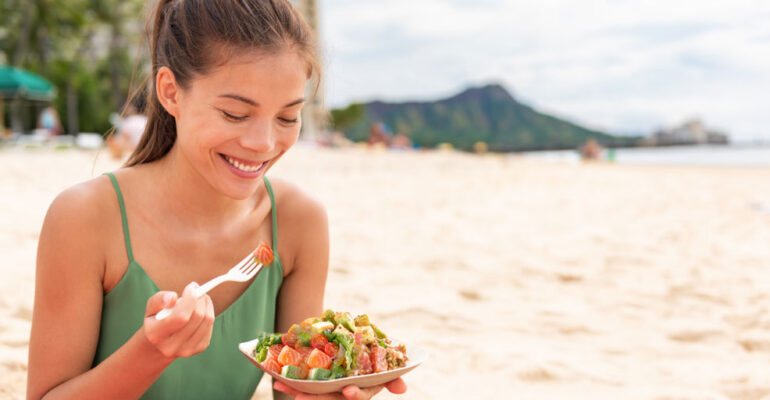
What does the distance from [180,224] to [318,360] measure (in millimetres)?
628

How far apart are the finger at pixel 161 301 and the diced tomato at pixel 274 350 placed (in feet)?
1.01

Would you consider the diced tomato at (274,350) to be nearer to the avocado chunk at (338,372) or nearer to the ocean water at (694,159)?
the avocado chunk at (338,372)

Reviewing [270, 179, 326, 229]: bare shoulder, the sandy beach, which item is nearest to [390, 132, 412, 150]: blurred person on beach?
the sandy beach

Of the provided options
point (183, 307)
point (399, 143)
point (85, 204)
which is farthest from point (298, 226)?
point (399, 143)

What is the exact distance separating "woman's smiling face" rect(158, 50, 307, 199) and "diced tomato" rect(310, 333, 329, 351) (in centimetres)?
42

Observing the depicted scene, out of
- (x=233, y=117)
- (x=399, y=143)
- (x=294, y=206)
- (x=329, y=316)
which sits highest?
(x=233, y=117)

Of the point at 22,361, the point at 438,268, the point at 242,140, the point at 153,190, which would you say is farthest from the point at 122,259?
the point at 438,268

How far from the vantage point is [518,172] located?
555 inches

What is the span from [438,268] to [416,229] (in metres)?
1.42

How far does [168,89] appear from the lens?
157 cm

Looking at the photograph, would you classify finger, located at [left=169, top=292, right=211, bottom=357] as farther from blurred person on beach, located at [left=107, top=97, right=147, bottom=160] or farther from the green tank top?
blurred person on beach, located at [left=107, top=97, right=147, bottom=160]

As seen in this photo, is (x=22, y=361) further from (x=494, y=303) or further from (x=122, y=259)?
(x=494, y=303)

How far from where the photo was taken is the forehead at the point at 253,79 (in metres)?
1.47

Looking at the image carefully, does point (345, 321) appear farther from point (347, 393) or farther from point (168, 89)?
point (168, 89)
